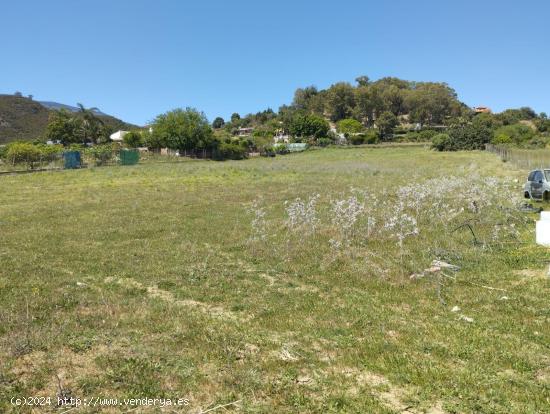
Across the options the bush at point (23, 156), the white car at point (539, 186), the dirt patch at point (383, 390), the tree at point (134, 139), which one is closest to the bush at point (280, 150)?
the tree at point (134, 139)

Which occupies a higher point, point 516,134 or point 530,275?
point 516,134

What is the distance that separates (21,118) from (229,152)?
8782 centimetres

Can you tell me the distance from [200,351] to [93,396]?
4.44ft

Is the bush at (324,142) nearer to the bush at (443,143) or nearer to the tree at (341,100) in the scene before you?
the bush at (443,143)

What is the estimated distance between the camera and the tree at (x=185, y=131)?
66.2 metres

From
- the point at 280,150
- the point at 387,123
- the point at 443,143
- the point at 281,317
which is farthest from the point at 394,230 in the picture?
the point at 387,123

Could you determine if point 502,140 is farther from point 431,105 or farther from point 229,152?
point 431,105

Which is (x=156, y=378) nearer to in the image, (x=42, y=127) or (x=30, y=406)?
(x=30, y=406)

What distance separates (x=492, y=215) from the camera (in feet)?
46.8

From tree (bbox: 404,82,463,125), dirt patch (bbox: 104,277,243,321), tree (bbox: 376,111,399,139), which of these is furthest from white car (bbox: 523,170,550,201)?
tree (bbox: 404,82,463,125)

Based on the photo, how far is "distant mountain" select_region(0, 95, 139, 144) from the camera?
4486 inches

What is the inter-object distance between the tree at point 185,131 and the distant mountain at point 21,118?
173ft

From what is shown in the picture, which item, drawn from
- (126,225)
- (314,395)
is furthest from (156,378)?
(126,225)

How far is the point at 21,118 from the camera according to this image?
124 m
